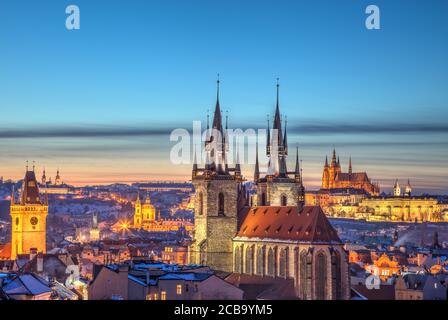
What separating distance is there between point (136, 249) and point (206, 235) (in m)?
34.9

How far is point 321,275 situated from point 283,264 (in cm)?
339

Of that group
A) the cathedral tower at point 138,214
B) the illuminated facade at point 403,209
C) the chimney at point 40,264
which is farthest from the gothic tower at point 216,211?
the cathedral tower at point 138,214

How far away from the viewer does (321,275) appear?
164 feet

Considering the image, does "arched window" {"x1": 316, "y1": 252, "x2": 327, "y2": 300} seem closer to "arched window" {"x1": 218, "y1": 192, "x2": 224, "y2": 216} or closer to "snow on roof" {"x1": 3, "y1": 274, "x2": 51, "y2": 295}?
"arched window" {"x1": 218, "y1": 192, "x2": 224, "y2": 216}

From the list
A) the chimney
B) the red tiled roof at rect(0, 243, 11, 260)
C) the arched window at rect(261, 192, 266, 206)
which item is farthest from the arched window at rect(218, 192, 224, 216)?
the red tiled roof at rect(0, 243, 11, 260)

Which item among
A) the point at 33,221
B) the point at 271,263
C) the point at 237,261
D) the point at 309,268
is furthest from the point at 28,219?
the point at 309,268

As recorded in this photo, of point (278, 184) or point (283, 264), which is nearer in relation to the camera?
point (283, 264)

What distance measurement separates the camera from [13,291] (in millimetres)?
42719

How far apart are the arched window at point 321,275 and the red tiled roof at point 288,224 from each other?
0.84 meters

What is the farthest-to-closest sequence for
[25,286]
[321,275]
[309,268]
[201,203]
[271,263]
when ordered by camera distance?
1. [201,203]
2. [271,263]
3. [309,268]
4. [321,275]
5. [25,286]

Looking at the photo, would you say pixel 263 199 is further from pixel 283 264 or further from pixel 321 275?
pixel 321 275

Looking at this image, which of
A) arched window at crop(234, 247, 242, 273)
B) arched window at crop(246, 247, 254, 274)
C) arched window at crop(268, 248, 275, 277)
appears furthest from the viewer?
arched window at crop(234, 247, 242, 273)

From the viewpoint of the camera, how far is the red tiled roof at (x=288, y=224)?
50.7 metres

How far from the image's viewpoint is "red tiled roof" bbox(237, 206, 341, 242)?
166 ft
